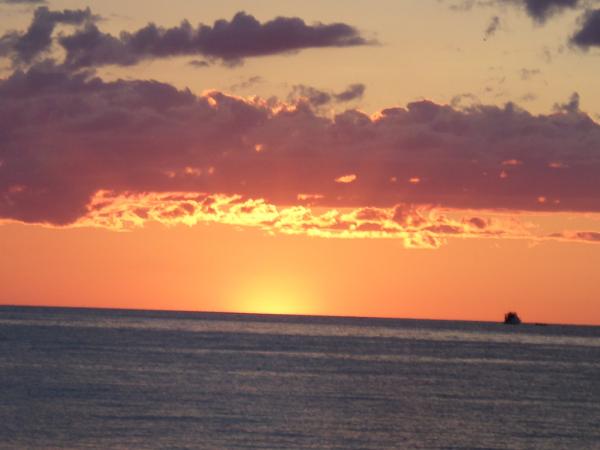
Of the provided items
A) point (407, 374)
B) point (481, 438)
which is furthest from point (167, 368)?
point (481, 438)

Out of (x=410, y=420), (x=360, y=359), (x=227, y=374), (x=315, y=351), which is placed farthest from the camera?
(x=315, y=351)

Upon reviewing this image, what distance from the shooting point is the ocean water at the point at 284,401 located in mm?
67562

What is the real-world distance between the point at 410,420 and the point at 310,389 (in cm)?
2242

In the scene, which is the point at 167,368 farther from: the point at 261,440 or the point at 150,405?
the point at 261,440

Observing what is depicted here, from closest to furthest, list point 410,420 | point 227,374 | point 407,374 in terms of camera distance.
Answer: point 410,420
point 227,374
point 407,374

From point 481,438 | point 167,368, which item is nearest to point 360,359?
point 167,368

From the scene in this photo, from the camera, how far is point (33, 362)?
12294 centimetres

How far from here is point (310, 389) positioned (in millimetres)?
98562

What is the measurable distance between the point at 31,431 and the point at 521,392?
46629 millimetres

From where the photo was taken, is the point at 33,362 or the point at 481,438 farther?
the point at 33,362

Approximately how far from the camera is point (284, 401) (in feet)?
284

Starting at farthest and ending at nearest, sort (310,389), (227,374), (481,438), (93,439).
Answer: (227,374)
(310,389)
(481,438)
(93,439)

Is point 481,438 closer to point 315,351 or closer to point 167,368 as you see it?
point 167,368

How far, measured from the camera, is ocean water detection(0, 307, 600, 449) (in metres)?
67.6
